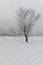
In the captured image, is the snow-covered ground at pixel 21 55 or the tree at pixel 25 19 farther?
the tree at pixel 25 19

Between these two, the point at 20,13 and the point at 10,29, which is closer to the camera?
the point at 20,13

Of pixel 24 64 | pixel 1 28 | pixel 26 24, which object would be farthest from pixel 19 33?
pixel 24 64

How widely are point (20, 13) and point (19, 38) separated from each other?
2.45 meters

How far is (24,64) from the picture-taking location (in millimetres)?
4082

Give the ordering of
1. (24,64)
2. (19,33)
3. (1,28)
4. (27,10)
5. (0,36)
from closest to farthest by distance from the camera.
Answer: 1. (24,64)
2. (27,10)
3. (19,33)
4. (1,28)
5. (0,36)

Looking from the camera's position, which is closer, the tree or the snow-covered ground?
the snow-covered ground

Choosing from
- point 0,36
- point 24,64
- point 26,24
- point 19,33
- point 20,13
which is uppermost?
point 24,64

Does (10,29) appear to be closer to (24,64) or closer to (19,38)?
(19,38)

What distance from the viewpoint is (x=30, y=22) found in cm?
1066

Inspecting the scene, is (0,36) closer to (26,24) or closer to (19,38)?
(19,38)

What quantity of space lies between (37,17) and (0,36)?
13.4 ft

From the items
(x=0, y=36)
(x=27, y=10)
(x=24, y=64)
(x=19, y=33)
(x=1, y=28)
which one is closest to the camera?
(x=24, y=64)

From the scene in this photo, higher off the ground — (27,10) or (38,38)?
(27,10)

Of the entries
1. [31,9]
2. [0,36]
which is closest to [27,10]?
[31,9]
